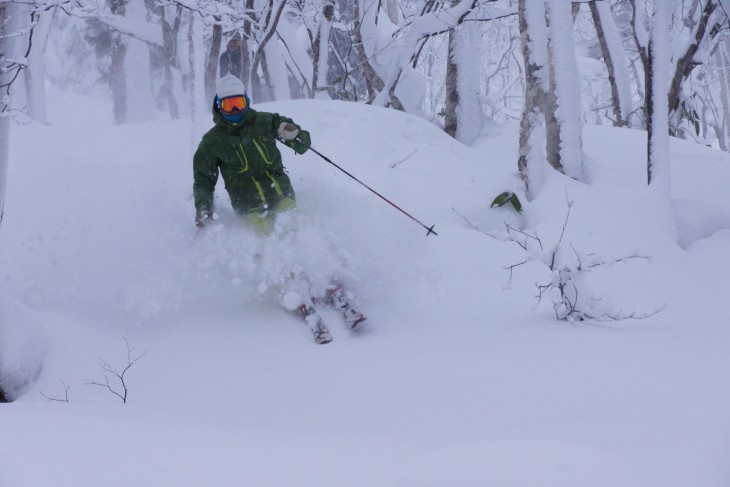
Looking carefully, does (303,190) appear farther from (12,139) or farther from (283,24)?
(283,24)

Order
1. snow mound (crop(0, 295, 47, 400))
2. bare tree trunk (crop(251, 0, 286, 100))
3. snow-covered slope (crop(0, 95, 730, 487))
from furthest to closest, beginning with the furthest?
1. bare tree trunk (crop(251, 0, 286, 100))
2. snow mound (crop(0, 295, 47, 400))
3. snow-covered slope (crop(0, 95, 730, 487))

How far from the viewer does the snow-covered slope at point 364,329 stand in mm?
1873

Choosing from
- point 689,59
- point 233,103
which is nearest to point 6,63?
point 233,103

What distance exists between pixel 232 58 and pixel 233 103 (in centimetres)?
769

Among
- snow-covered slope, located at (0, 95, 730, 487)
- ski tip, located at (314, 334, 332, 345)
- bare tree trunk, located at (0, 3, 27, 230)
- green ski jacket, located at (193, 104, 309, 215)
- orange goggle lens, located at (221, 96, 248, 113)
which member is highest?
bare tree trunk, located at (0, 3, 27, 230)

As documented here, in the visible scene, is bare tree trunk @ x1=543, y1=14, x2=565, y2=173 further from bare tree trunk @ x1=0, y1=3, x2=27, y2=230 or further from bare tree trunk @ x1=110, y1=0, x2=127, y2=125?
bare tree trunk @ x1=110, y1=0, x2=127, y2=125

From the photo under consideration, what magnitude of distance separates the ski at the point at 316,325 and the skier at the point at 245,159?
9.6 inches

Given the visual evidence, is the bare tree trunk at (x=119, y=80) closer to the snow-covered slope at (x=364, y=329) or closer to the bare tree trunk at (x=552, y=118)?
the snow-covered slope at (x=364, y=329)

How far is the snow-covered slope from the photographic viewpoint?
6.15 feet

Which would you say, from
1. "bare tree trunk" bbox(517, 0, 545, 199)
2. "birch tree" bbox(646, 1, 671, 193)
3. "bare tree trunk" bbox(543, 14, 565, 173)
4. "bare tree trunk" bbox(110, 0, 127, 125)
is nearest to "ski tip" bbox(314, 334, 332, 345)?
"bare tree trunk" bbox(517, 0, 545, 199)

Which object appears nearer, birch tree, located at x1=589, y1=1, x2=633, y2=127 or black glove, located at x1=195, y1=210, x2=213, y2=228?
black glove, located at x1=195, y1=210, x2=213, y2=228

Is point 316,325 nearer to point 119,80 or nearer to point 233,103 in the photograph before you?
point 233,103

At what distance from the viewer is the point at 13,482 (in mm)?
1622

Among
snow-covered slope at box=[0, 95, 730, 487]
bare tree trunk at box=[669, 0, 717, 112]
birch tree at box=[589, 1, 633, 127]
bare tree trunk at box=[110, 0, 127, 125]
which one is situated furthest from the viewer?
→ bare tree trunk at box=[110, 0, 127, 125]
